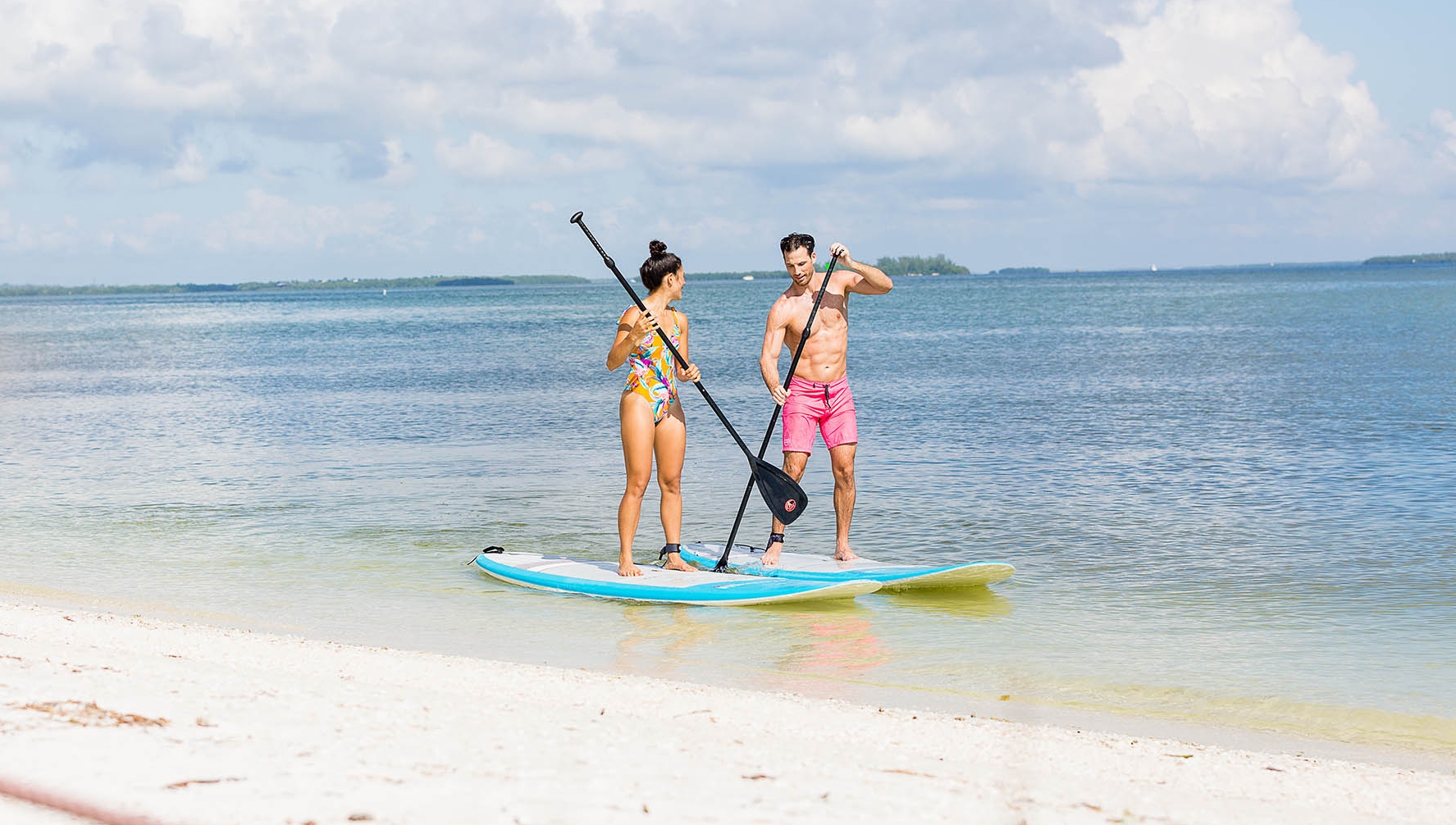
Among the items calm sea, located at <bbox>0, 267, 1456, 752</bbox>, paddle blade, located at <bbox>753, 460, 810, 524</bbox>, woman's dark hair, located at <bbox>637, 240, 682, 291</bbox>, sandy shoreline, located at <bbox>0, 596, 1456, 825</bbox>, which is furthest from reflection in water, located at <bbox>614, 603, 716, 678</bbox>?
woman's dark hair, located at <bbox>637, 240, 682, 291</bbox>

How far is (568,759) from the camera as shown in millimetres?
4484

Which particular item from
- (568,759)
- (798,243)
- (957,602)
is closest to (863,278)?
(798,243)

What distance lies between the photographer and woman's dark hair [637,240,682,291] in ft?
25.0

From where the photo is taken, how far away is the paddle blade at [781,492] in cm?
825

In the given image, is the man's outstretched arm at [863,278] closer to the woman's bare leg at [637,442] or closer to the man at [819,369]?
the man at [819,369]

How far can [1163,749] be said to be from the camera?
201 inches

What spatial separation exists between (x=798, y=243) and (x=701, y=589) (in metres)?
2.29

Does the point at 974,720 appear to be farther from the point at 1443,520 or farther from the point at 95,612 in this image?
the point at 1443,520

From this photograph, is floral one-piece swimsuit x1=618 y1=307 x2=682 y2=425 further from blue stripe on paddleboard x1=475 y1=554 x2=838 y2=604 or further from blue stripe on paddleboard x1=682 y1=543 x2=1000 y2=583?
blue stripe on paddleboard x1=682 y1=543 x2=1000 y2=583

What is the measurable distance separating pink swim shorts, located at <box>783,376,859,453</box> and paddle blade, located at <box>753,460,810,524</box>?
0.24m

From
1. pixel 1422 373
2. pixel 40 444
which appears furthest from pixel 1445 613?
pixel 1422 373

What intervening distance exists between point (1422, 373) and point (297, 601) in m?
25.2

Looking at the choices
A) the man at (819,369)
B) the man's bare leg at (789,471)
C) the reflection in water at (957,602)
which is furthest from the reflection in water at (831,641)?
the man at (819,369)

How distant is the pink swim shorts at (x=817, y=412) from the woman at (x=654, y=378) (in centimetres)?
85
